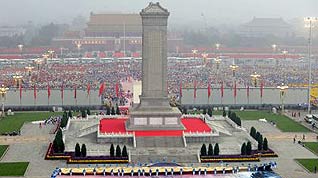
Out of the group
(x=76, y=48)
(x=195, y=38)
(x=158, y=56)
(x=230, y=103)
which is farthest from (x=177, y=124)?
(x=195, y=38)

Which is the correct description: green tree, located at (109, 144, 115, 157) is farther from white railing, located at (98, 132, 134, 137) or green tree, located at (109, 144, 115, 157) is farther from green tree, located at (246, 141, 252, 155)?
green tree, located at (246, 141, 252, 155)

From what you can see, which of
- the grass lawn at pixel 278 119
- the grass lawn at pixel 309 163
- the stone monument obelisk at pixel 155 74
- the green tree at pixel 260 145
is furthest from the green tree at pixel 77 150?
the grass lawn at pixel 278 119

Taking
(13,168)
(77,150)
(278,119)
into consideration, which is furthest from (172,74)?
(13,168)

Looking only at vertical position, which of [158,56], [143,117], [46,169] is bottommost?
[46,169]

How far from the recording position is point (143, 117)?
4281 centimetres

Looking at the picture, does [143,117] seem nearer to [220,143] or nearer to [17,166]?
[220,143]

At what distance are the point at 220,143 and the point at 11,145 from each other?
14.9 metres

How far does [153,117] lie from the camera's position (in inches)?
1688

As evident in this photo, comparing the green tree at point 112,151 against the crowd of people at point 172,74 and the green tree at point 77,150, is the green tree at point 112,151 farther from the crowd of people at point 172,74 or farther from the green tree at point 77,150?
the crowd of people at point 172,74

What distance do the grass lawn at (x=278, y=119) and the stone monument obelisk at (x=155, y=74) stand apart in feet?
37.3

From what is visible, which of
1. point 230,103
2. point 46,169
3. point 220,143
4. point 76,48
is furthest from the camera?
point 76,48

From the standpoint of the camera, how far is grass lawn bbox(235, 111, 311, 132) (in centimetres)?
4956

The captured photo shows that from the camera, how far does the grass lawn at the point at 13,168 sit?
35.0 m

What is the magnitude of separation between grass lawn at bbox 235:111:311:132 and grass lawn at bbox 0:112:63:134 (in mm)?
17911
